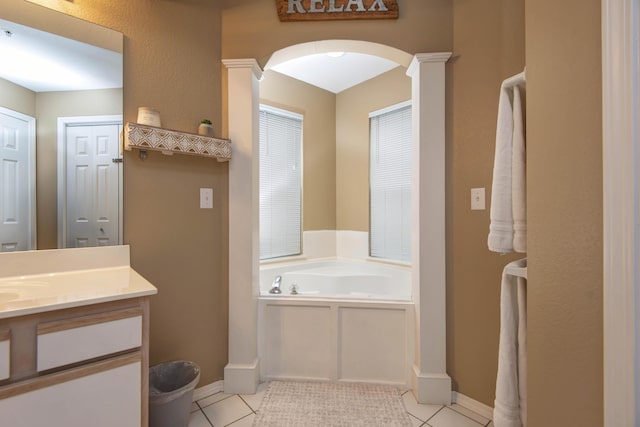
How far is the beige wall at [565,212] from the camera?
637 mm

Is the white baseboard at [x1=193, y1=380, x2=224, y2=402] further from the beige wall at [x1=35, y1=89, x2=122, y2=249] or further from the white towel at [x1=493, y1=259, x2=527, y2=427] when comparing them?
the white towel at [x1=493, y1=259, x2=527, y2=427]

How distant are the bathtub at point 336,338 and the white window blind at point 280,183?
1.02 m

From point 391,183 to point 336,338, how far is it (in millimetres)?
1640

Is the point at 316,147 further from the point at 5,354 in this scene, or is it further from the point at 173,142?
the point at 5,354

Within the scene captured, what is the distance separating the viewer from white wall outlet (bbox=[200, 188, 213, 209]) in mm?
1737

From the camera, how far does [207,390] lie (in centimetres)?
174

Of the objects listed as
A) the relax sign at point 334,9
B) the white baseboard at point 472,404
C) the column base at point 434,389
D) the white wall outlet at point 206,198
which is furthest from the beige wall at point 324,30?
the white baseboard at point 472,404

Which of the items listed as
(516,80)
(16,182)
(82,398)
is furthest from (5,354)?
(516,80)

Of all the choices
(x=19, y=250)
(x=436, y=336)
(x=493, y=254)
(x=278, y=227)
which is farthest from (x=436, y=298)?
(x=19, y=250)

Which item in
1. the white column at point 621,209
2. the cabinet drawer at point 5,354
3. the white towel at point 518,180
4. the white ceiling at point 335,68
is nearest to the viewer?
the white column at point 621,209

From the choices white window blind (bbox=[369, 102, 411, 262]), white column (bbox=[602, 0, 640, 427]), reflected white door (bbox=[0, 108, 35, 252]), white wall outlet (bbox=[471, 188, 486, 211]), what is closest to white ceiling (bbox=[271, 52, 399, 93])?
white window blind (bbox=[369, 102, 411, 262])

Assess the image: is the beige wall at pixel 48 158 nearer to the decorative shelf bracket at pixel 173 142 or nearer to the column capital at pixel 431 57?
the decorative shelf bracket at pixel 173 142

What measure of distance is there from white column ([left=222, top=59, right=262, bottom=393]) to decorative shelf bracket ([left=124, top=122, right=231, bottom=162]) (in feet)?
0.38

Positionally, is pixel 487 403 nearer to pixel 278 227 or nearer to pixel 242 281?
pixel 242 281
